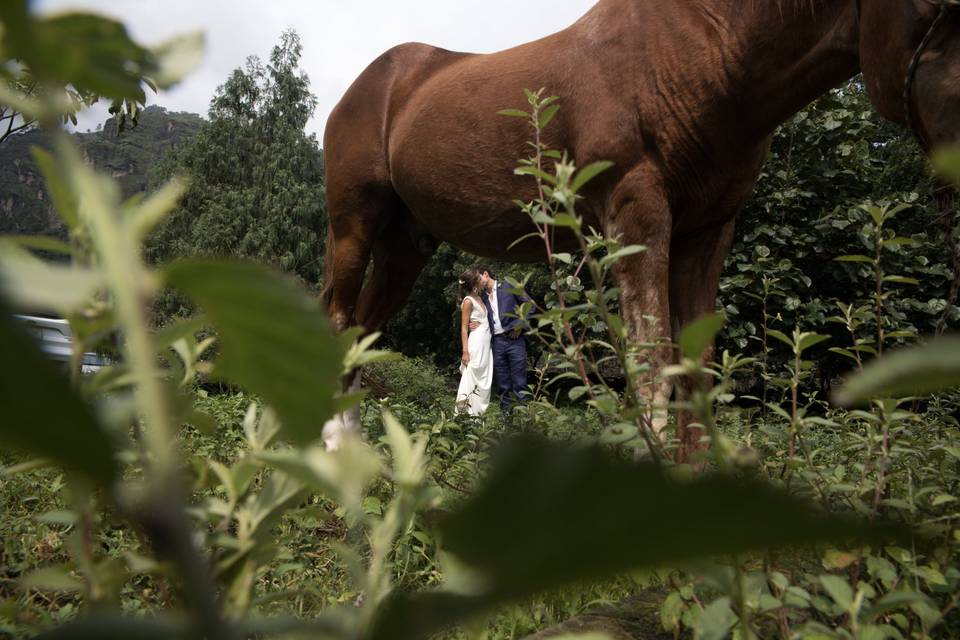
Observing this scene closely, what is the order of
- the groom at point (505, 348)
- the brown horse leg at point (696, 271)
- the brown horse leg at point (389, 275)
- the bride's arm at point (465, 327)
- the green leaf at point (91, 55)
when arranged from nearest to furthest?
1. the green leaf at point (91, 55)
2. the brown horse leg at point (696, 271)
3. the brown horse leg at point (389, 275)
4. the bride's arm at point (465, 327)
5. the groom at point (505, 348)

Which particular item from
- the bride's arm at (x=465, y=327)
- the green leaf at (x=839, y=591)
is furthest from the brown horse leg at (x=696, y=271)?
the bride's arm at (x=465, y=327)

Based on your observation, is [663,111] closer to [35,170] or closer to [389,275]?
[389,275]

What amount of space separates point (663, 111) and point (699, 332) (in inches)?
93.1

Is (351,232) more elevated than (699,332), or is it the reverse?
(351,232)

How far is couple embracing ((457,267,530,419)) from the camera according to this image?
316 inches

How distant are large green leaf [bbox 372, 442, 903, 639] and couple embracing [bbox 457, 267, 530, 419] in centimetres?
752

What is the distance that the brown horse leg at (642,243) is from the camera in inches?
99.7

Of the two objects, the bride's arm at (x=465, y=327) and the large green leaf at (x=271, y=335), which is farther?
the bride's arm at (x=465, y=327)

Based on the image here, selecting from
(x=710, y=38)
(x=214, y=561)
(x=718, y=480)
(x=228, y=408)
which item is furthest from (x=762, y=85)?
(x=228, y=408)

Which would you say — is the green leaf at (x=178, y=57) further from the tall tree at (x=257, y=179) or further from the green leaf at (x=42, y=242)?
the tall tree at (x=257, y=179)

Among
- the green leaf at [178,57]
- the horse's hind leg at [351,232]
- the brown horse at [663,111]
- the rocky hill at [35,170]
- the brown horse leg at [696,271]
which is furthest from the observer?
the rocky hill at [35,170]

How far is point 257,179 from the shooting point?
34875mm

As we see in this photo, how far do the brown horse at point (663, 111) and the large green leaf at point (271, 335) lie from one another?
2061 millimetres

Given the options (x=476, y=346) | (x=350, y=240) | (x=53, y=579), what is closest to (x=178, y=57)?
(x=53, y=579)
